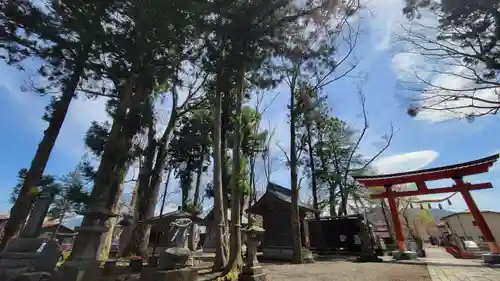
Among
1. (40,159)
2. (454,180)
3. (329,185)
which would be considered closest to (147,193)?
(40,159)

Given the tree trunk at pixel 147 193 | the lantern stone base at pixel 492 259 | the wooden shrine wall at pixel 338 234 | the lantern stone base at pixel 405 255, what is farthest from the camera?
the wooden shrine wall at pixel 338 234

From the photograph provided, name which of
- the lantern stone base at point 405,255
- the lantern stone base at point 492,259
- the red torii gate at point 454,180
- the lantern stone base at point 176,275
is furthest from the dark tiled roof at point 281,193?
the lantern stone base at point 176,275

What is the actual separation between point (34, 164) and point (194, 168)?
35.4ft

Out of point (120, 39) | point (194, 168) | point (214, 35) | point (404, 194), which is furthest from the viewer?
point (194, 168)

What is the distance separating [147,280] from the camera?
19.3 ft

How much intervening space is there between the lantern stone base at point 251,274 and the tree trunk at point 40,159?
6.14 metres

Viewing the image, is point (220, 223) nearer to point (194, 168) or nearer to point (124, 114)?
point (124, 114)

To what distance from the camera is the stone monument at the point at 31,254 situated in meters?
5.13

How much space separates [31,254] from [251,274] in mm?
5393

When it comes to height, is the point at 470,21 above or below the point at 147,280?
above

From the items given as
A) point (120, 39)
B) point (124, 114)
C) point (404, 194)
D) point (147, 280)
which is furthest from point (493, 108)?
point (124, 114)

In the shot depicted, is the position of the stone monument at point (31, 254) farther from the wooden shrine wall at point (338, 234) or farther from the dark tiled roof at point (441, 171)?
the wooden shrine wall at point (338, 234)

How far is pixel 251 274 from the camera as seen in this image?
5996 millimetres

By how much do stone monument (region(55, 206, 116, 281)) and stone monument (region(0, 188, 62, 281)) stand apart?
0.32 m
